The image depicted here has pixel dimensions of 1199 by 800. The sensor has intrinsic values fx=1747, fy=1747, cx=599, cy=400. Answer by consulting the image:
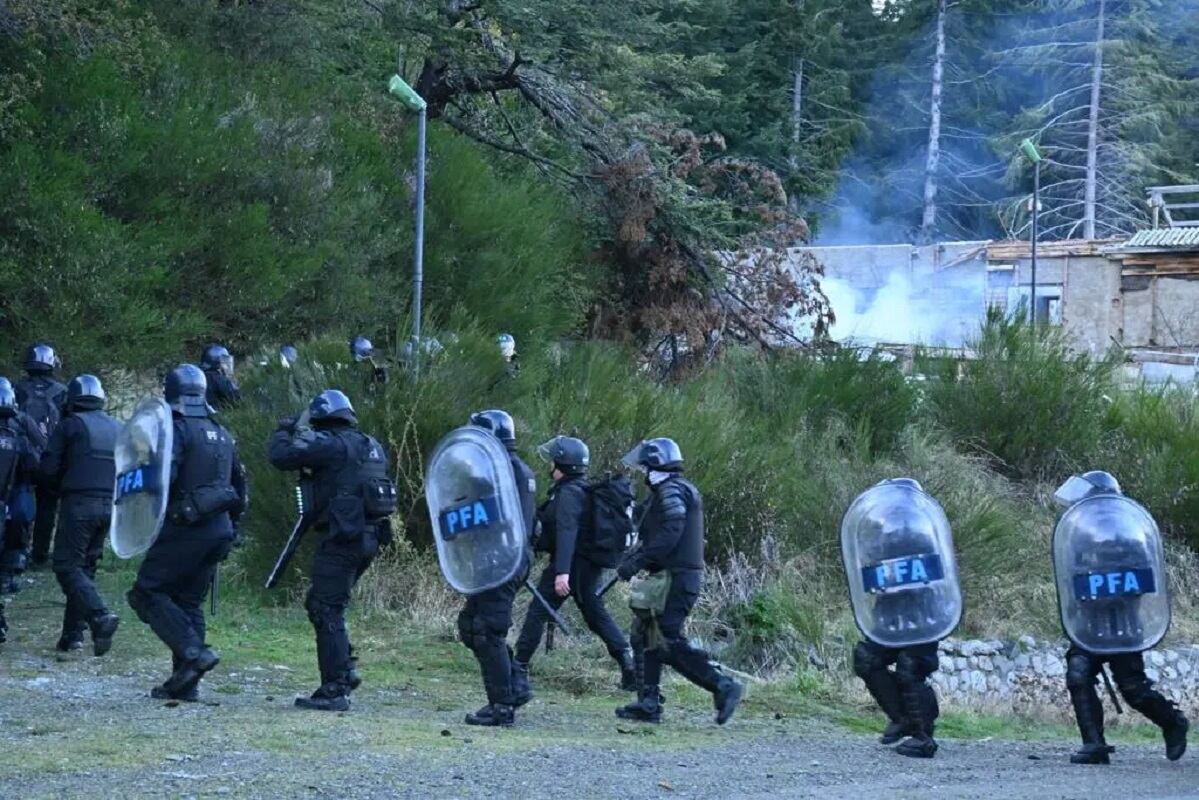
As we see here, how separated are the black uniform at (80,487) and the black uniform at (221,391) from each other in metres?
3.71

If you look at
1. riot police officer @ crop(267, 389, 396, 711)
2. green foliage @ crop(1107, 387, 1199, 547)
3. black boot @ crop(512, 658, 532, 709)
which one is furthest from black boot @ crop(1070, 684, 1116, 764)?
green foliage @ crop(1107, 387, 1199, 547)

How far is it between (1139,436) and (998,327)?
2406mm

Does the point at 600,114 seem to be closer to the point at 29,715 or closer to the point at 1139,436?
→ the point at 1139,436

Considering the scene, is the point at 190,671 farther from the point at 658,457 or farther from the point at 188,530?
the point at 658,457

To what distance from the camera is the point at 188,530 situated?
9688 mm

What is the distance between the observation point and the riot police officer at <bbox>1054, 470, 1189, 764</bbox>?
993cm

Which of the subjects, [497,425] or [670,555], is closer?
[670,555]

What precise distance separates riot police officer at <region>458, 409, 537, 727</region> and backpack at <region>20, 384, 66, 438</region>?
4.36 metres

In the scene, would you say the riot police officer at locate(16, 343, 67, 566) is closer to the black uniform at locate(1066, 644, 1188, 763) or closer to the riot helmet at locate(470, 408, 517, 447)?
the riot helmet at locate(470, 408, 517, 447)

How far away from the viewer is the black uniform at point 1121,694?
33.0 ft

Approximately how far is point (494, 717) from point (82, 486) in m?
3.26

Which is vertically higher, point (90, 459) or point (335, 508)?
point (90, 459)

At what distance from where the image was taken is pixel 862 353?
71.5ft

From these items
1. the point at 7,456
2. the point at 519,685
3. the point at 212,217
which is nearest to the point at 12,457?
the point at 7,456
